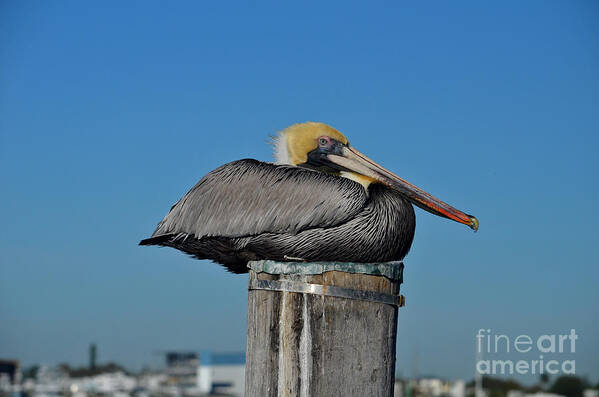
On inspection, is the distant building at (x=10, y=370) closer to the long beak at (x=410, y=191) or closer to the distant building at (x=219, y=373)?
the distant building at (x=219, y=373)

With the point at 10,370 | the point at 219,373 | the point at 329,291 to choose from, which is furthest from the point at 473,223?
the point at 10,370

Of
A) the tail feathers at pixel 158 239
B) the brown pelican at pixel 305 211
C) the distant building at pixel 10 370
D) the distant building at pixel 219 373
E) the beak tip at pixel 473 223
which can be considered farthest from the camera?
the distant building at pixel 10 370

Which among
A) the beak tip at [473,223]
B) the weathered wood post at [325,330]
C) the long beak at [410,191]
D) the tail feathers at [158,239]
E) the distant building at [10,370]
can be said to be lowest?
the distant building at [10,370]

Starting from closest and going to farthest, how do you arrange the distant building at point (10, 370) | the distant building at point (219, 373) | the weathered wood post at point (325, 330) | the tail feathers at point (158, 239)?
the weathered wood post at point (325, 330) < the tail feathers at point (158, 239) < the distant building at point (219, 373) < the distant building at point (10, 370)

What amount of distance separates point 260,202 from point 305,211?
0.24 meters

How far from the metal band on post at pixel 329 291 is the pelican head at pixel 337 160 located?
0.57 meters

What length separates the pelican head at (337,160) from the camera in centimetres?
379

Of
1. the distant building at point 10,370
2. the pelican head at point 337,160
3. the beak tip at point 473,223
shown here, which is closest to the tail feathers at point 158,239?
the pelican head at point 337,160

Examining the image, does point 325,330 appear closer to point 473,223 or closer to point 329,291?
point 329,291

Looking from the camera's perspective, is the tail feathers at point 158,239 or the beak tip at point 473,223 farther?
the tail feathers at point 158,239

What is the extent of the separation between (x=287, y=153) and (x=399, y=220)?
86 cm

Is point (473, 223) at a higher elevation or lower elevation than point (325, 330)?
higher

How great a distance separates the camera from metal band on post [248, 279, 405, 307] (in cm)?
326

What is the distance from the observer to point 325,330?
10.6 ft
